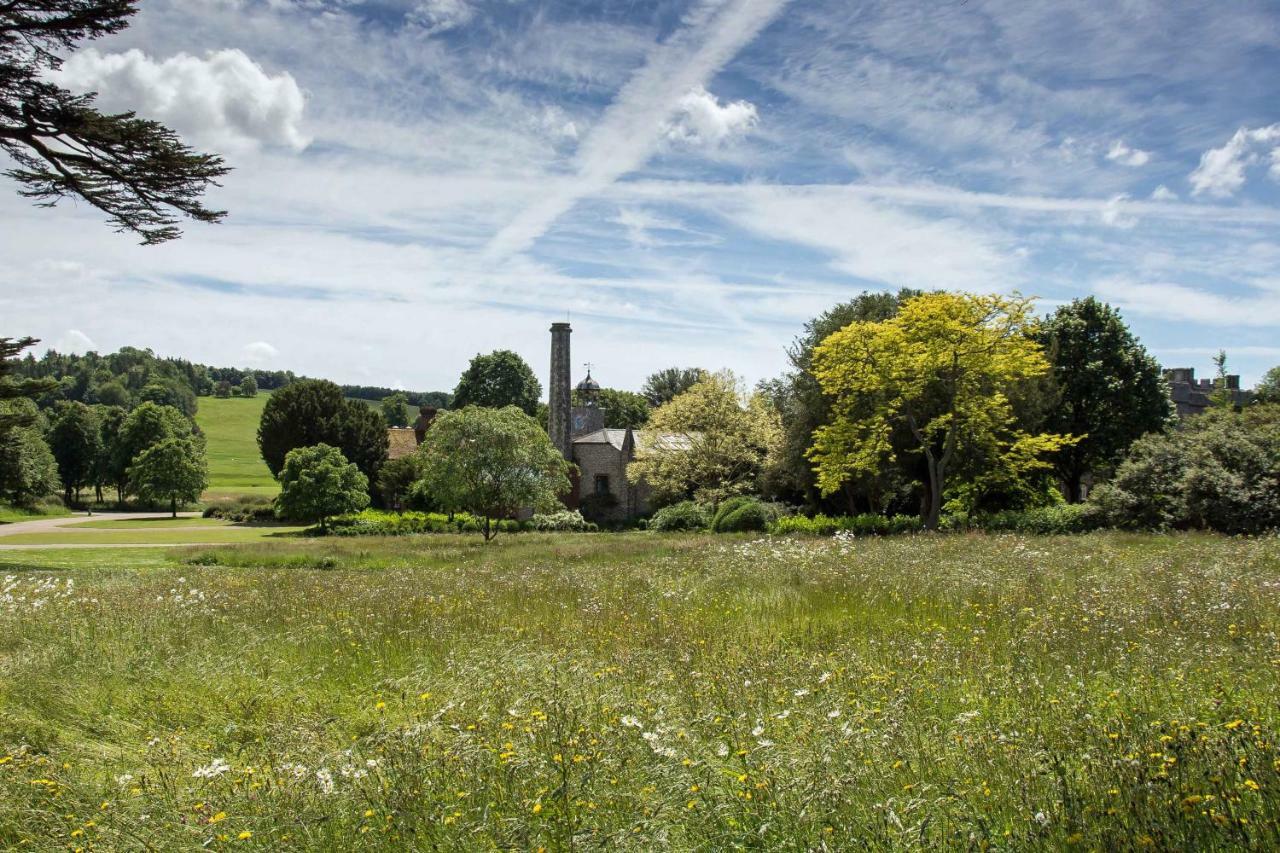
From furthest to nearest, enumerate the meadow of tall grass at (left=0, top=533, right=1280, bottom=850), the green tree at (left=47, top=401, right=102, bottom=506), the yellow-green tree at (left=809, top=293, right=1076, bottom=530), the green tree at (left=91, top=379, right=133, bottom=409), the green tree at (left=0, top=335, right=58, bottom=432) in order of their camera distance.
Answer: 1. the green tree at (left=91, top=379, right=133, bottom=409)
2. the green tree at (left=47, top=401, right=102, bottom=506)
3. the yellow-green tree at (left=809, top=293, right=1076, bottom=530)
4. the green tree at (left=0, top=335, right=58, bottom=432)
5. the meadow of tall grass at (left=0, top=533, right=1280, bottom=850)

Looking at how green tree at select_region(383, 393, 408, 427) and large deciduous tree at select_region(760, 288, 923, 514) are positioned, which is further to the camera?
green tree at select_region(383, 393, 408, 427)

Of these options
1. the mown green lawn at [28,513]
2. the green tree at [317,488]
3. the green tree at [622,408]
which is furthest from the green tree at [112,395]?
the green tree at [317,488]

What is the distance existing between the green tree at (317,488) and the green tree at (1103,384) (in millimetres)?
38469

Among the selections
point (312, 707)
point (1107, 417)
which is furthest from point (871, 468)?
point (312, 707)

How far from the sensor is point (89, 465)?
7275cm

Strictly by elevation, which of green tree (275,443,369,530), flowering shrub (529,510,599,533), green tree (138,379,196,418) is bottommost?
flowering shrub (529,510,599,533)

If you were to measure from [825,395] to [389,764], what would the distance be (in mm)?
32973

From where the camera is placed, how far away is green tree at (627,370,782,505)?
45719 millimetres

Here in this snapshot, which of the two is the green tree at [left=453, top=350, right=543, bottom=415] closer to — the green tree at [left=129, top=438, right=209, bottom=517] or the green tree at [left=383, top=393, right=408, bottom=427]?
the green tree at [left=129, top=438, right=209, bottom=517]

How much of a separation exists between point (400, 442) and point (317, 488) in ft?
71.1

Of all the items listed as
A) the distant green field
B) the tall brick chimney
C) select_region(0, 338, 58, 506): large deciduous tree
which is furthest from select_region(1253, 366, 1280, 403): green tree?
the distant green field

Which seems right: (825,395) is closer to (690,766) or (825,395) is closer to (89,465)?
(690,766)

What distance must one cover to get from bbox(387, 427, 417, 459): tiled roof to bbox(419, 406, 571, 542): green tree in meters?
32.7

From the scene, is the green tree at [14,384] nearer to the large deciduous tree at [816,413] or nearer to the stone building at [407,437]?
the large deciduous tree at [816,413]
